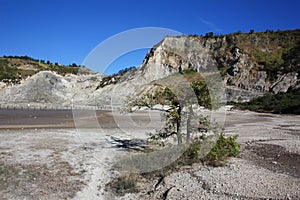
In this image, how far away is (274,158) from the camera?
1194 centimetres

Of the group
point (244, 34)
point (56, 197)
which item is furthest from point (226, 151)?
point (244, 34)

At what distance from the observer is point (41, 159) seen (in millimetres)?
12500

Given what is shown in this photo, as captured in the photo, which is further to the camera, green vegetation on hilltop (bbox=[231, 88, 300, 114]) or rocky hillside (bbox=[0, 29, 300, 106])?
rocky hillside (bbox=[0, 29, 300, 106])

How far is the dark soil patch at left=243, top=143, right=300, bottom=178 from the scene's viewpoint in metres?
10.0

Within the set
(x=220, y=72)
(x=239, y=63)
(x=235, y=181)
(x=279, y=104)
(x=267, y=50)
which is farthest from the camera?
(x=267, y=50)

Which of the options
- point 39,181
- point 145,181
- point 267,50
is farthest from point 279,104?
point 267,50

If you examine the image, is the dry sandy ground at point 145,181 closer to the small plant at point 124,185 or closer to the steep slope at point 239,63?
the small plant at point 124,185

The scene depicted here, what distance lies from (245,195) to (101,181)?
17.9 feet

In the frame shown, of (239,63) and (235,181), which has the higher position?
(239,63)

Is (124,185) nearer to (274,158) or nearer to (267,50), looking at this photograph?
(274,158)

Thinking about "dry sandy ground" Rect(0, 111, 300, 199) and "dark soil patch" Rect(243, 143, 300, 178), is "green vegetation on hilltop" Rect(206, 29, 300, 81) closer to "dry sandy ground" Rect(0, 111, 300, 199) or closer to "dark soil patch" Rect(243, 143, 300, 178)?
"dark soil patch" Rect(243, 143, 300, 178)

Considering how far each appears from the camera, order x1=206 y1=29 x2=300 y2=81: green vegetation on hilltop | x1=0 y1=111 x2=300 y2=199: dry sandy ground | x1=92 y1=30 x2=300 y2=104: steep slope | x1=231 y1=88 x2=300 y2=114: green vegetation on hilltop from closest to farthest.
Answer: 1. x1=0 y1=111 x2=300 y2=199: dry sandy ground
2. x1=231 y1=88 x2=300 y2=114: green vegetation on hilltop
3. x1=92 y1=30 x2=300 y2=104: steep slope
4. x1=206 y1=29 x2=300 y2=81: green vegetation on hilltop

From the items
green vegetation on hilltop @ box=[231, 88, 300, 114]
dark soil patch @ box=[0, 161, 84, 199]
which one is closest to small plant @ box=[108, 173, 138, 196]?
dark soil patch @ box=[0, 161, 84, 199]

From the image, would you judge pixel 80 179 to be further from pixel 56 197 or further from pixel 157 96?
pixel 157 96
